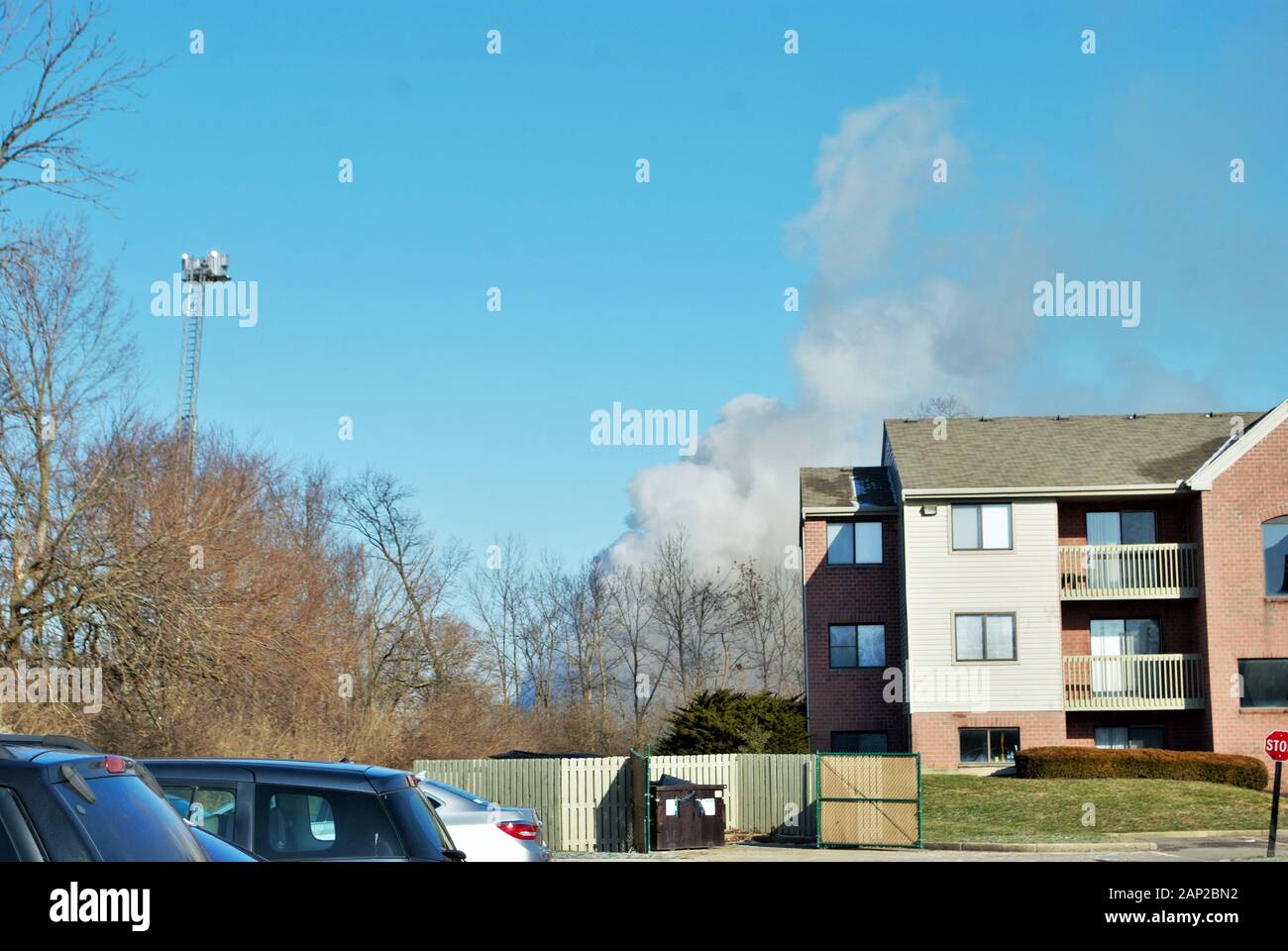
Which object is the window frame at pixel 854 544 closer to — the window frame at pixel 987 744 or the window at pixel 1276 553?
the window frame at pixel 987 744

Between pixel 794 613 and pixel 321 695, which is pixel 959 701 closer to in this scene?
pixel 321 695

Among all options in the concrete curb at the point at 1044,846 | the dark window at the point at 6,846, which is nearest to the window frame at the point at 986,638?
the concrete curb at the point at 1044,846

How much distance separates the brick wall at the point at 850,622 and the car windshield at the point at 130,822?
121ft

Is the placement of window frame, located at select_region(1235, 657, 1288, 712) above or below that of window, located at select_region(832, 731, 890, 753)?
above

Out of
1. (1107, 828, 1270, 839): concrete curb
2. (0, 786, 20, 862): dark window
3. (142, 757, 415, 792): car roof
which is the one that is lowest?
(1107, 828, 1270, 839): concrete curb

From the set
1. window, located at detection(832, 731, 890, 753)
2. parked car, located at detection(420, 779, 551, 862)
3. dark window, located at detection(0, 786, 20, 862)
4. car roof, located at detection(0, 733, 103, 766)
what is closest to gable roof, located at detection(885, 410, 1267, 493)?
window, located at detection(832, 731, 890, 753)

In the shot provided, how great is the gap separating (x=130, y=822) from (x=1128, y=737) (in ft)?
127

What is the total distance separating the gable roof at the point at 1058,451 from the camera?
39.5 m

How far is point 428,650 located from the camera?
180 ft

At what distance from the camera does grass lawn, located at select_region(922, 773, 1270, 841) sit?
2789 centimetres

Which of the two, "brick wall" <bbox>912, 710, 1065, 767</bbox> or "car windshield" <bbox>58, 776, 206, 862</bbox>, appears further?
"brick wall" <bbox>912, 710, 1065, 767</bbox>

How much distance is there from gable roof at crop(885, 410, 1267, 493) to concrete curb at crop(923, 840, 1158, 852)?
1534 cm

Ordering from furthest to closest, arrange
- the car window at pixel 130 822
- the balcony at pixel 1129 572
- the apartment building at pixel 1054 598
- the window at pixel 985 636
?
1. the window at pixel 985 636
2. the balcony at pixel 1129 572
3. the apartment building at pixel 1054 598
4. the car window at pixel 130 822

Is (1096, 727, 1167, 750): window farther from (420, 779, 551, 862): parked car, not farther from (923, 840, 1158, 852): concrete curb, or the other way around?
(420, 779, 551, 862): parked car
